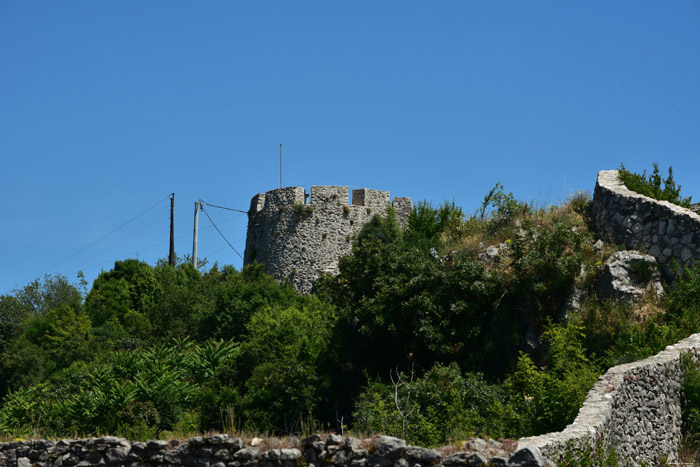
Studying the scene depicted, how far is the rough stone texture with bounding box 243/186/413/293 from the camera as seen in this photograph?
33906 mm

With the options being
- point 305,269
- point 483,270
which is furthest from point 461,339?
point 305,269

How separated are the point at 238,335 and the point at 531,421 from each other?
56.2 ft

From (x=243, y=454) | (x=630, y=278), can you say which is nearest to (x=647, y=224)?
(x=630, y=278)

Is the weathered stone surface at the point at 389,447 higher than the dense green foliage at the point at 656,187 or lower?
lower

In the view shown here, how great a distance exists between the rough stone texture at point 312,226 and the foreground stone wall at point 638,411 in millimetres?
20760

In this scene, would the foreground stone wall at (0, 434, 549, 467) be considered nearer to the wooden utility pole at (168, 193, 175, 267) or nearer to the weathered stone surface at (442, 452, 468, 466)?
the weathered stone surface at (442, 452, 468, 466)

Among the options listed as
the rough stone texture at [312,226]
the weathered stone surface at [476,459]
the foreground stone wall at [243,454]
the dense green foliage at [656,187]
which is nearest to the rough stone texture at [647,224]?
the dense green foliage at [656,187]

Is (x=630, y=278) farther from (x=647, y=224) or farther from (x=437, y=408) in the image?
(x=437, y=408)

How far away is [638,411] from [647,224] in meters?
8.49

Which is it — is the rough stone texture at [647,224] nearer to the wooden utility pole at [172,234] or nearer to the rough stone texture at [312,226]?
the rough stone texture at [312,226]

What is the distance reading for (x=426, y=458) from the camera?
8.98 metres

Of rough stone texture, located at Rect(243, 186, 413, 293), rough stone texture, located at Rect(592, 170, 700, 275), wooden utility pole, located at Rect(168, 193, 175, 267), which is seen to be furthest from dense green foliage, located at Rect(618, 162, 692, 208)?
wooden utility pole, located at Rect(168, 193, 175, 267)

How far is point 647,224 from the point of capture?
19703mm

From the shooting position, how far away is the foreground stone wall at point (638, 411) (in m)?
10.8
